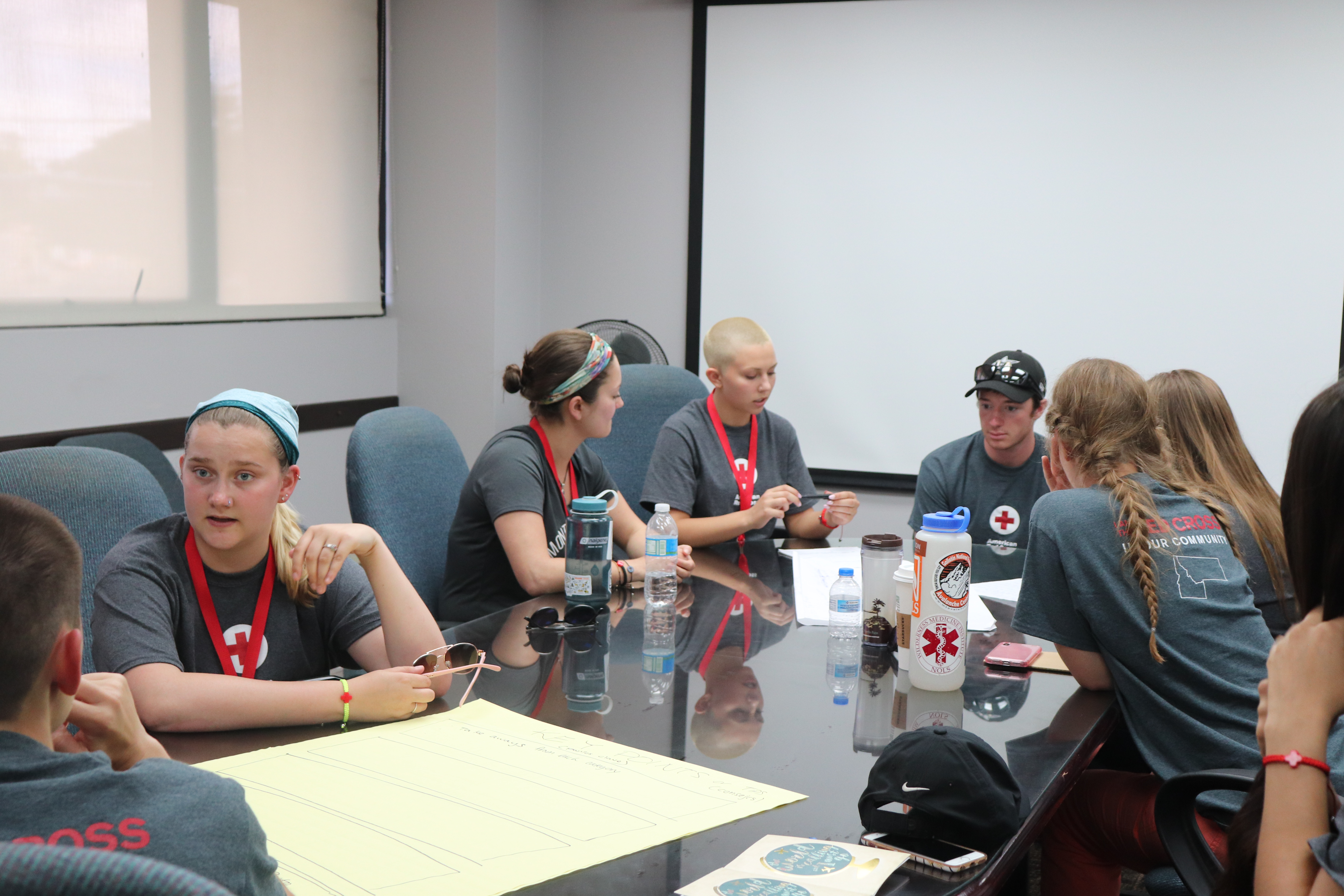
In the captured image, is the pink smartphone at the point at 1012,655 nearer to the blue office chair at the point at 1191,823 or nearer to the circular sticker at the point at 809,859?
the blue office chair at the point at 1191,823

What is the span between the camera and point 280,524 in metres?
1.66

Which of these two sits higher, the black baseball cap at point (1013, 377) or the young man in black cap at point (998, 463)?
the black baseball cap at point (1013, 377)

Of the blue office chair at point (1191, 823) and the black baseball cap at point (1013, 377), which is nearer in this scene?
the blue office chair at point (1191, 823)

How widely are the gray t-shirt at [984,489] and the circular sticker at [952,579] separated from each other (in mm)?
1361

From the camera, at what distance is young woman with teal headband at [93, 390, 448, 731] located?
1399mm

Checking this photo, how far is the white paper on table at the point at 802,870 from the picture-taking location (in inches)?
39.1

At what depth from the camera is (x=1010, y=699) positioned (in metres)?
1.63

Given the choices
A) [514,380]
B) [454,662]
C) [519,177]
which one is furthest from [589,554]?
[519,177]

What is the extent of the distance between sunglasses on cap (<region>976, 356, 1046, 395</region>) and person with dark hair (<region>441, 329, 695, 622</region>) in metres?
0.98

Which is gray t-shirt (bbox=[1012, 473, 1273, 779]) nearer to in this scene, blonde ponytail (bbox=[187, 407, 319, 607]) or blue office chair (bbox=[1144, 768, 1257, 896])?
blue office chair (bbox=[1144, 768, 1257, 896])

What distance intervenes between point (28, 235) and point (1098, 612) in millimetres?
3172

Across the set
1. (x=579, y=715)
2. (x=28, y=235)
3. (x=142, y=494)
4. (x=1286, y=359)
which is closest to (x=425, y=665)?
(x=579, y=715)

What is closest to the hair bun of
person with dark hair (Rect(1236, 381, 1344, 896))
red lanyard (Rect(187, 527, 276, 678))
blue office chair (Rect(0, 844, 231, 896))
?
red lanyard (Rect(187, 527, 276, 678))

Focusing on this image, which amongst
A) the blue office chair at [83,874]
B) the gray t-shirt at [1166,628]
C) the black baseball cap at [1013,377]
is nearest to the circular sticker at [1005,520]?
the black baseball cap at [1013,377]
